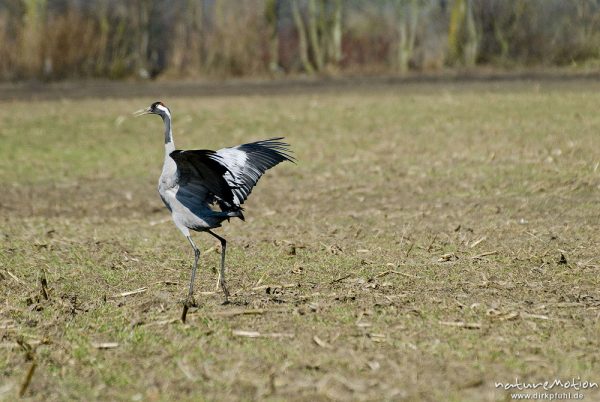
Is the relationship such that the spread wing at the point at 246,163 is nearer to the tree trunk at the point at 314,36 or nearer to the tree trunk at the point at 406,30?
the tree trunk at the point at 406,30

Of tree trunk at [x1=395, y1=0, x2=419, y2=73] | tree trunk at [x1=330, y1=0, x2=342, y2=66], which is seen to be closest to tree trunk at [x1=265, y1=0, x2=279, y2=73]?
tree trunk at [x1=330, y1=0, x2=342, y2=66]

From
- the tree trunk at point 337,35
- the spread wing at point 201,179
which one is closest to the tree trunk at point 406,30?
the tree trunk at point 337,35

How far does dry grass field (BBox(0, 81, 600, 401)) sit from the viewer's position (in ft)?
19.1

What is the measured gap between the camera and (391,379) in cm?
561

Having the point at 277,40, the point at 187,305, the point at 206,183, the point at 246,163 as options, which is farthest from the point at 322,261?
the point at 277,40

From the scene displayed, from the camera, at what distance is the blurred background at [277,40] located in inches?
1151

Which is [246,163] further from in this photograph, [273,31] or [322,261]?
[273,31]

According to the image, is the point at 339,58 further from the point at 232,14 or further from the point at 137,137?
the point at 137,137

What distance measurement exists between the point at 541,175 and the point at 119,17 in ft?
71.3

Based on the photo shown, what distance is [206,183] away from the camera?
307 inches

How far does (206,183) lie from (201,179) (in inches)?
2.0

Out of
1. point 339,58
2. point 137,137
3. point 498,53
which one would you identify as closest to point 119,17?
point 339,58

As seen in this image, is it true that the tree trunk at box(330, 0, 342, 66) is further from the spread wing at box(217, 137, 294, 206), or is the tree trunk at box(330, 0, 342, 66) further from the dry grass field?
the spread wing at box(217, 137, 294, 206)

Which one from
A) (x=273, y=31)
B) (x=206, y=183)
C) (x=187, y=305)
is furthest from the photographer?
(x=273, y=31)
